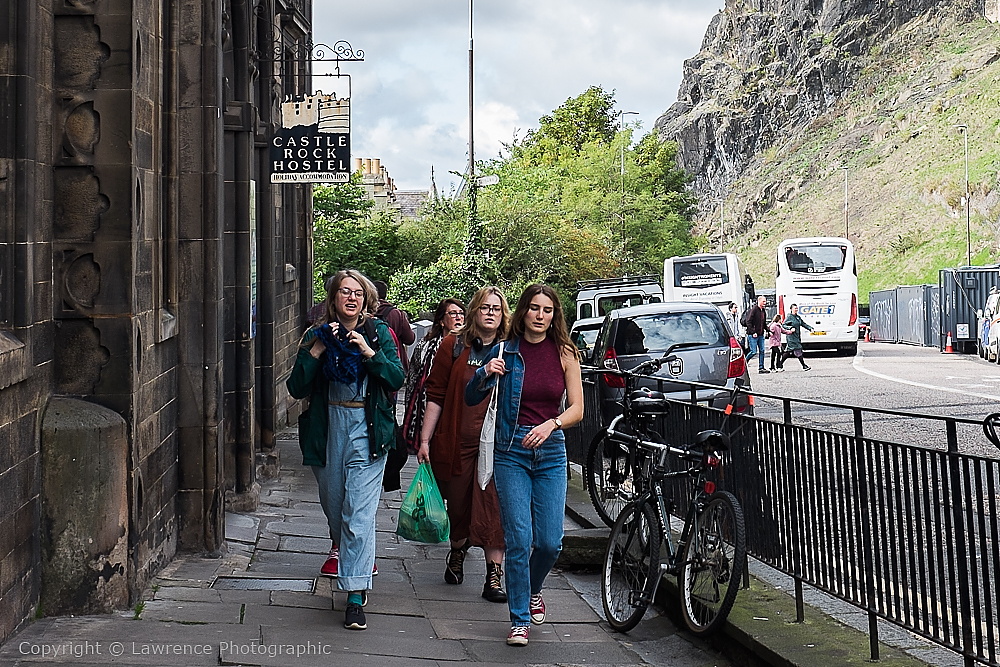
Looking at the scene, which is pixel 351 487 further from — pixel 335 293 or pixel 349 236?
pixel 349 236

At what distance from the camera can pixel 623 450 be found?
9.10 meters

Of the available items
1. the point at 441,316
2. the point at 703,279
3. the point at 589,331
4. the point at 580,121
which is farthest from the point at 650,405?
the point at 580,121

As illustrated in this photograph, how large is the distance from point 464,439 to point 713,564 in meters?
1.90

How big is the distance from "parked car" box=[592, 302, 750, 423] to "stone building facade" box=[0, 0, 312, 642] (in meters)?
7.06

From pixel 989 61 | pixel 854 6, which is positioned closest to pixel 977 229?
pixel 989 61

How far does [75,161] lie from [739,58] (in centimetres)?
16146

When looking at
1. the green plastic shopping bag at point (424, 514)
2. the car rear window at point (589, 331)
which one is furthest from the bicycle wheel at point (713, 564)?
the car rear window at point (589, 331)

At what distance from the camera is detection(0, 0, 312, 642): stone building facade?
5973 mm

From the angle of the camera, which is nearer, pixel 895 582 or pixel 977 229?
pixel 895 582

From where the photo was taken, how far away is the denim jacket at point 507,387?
6738mm

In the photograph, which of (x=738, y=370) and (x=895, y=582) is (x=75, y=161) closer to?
(x=895, y=582)

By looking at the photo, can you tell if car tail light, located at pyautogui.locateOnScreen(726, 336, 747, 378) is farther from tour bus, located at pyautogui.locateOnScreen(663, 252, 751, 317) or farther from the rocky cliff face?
the rocky cliff face

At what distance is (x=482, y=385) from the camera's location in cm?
687

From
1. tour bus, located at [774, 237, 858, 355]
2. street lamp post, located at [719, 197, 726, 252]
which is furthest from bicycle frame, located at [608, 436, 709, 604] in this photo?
street lamp post, located at [719, 197, 726, 252]
